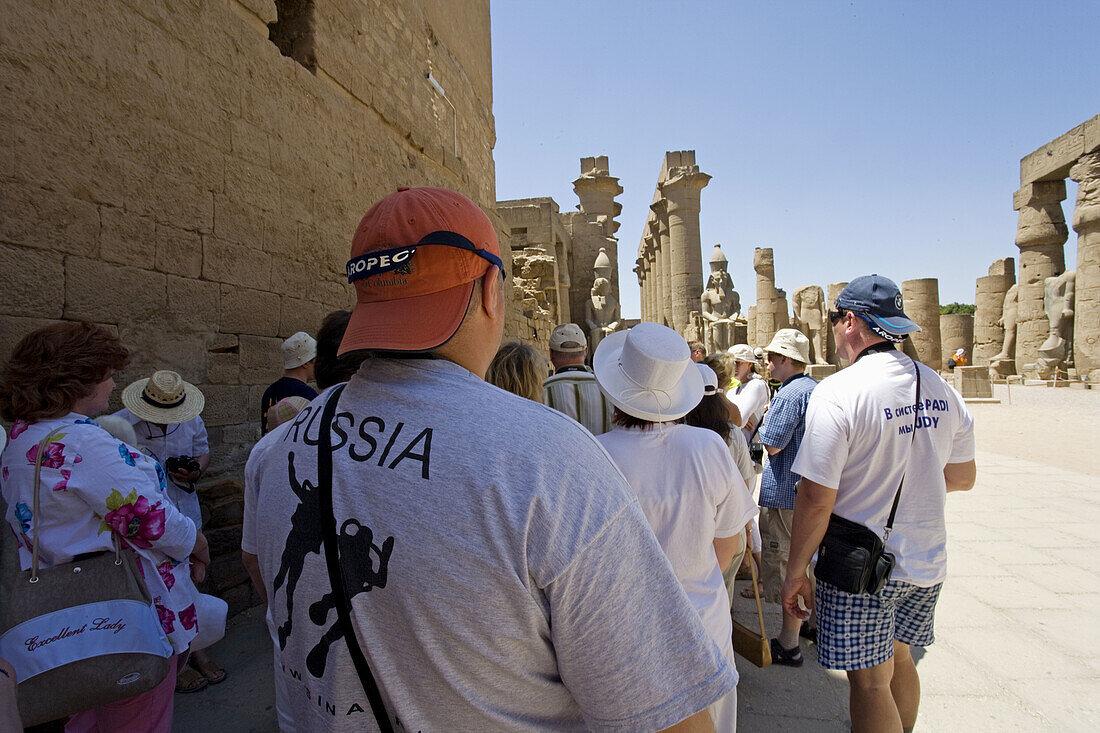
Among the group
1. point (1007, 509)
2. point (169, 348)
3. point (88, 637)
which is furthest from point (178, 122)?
point (1007, 509)

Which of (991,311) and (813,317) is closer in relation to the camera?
(813,317)

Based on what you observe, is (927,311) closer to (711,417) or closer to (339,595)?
(711,417)

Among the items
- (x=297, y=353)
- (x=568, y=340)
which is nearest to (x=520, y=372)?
(x=568, y=340)

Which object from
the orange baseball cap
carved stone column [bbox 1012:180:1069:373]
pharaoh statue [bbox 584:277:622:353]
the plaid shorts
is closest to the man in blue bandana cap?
the plaid shorts

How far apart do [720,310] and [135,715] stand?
18.6 m

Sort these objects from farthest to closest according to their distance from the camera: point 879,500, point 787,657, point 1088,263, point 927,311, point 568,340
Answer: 1. point 927,311
2. point 1088,263
3. point 568,340
4. point 787,657
5. point 879,500

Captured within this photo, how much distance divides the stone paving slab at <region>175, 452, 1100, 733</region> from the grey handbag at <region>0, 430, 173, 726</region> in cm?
112

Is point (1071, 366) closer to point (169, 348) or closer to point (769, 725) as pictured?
point (769, 725)

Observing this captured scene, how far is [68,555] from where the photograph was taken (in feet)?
6.14

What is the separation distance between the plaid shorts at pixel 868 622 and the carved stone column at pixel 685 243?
65.5 ft

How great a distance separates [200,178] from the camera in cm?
341

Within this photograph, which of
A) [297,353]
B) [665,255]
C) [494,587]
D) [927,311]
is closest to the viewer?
[494,587]

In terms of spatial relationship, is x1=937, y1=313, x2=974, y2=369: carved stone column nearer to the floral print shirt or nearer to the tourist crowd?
the tourist crowd

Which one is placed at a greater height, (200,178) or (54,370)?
(200,178)
